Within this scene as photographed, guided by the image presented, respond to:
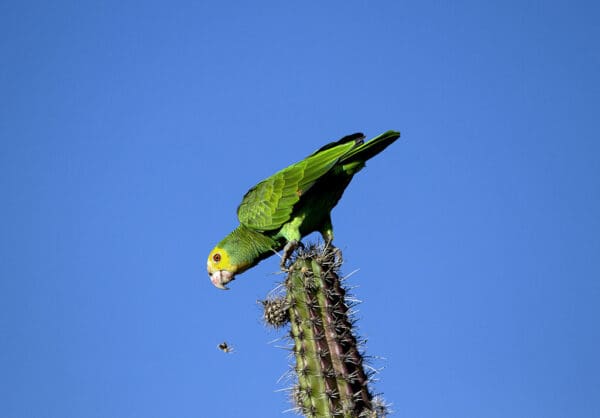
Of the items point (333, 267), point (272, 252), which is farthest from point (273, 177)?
point (333, 267)

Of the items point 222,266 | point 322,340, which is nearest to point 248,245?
point 222,266

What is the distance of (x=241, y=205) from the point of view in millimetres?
11531

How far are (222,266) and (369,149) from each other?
10.8 ft

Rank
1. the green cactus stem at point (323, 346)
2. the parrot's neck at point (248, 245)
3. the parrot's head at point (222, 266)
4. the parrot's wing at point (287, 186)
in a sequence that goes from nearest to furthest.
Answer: the green cactus stem at point (323, 346)
the parrot's wing at point (287, 186)
the parrot's neck at point (248, 245)
the parrot's head at point (222, 266)

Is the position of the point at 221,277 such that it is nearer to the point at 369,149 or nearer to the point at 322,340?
the point at 369,149

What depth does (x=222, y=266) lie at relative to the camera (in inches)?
472

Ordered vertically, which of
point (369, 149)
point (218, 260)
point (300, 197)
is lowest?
point (300, 197)

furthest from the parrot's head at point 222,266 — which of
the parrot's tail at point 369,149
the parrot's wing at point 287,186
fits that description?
the parrot's tail at point 369,149

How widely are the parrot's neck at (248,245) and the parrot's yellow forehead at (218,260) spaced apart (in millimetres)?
121

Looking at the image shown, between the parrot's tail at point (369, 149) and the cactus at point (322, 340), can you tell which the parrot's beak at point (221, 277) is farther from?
the cactus at point (322, 340)

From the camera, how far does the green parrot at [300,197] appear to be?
10.6 meters

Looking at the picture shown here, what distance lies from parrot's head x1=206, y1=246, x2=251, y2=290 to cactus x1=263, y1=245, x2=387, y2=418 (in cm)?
444

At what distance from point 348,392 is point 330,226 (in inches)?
190

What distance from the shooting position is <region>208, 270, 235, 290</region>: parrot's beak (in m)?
12.1
